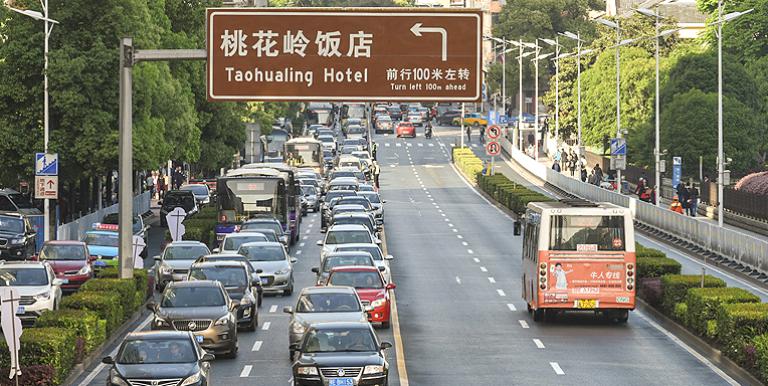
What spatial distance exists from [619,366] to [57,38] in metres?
39.0

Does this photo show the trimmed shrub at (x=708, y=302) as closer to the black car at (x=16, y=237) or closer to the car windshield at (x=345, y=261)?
the car windshield at (x=345, y=261)

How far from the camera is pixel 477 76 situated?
102 ft

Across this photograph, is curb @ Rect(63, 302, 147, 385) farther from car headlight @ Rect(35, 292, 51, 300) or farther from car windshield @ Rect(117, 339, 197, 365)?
car windshield @ Rect(117, 339, 197, 365)

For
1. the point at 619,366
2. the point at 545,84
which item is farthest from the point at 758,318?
the point at 545,84

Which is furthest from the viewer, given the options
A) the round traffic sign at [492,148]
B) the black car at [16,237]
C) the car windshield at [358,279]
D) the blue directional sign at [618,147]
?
the round traffic sign at [492,148]

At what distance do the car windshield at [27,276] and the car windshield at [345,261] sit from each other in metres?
7.45

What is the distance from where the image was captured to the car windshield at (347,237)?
52.4 meters

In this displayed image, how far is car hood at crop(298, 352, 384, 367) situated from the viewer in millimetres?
27422

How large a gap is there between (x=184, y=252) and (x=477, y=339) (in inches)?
563

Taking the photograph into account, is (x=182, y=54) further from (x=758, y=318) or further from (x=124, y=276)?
(x=758, y=318)

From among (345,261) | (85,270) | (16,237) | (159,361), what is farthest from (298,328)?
(16,237)

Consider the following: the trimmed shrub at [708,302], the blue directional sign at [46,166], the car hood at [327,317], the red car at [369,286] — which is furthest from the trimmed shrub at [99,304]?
the blue directional sign at [46,166]

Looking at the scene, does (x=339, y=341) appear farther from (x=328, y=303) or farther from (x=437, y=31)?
(x=437, y=31)

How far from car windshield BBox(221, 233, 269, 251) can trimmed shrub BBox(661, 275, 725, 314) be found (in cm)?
1514
